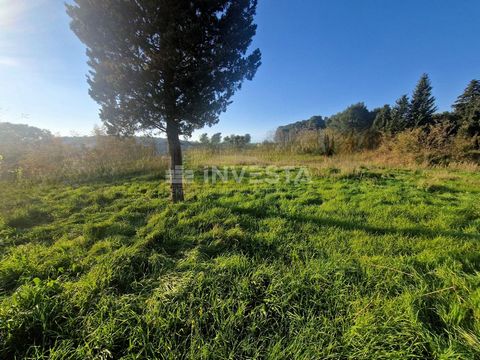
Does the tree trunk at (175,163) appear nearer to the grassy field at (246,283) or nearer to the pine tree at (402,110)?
the grassy field at (246,283)

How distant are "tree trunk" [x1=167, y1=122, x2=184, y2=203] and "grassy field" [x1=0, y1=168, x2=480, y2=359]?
80 centimetres

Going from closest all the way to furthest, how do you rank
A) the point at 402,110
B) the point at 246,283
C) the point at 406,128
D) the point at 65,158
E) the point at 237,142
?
the point at 246,283, the point at 65,158, the point at 406,128, the point at 237,142, the point at 402,110

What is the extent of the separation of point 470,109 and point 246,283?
31.9m

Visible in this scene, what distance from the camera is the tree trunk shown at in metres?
4.63

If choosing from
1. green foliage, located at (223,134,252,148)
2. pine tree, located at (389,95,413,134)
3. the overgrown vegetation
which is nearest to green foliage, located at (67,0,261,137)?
the overgrown vegetation

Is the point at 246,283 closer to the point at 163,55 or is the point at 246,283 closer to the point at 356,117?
the point at 163,55

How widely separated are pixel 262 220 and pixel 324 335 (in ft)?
7.05

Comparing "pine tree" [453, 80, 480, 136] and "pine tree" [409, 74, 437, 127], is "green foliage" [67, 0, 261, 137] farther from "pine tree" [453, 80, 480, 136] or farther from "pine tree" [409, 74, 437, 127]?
"pine tree" [409, 74, 437, 127]

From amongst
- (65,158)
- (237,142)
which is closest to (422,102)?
(237,142)

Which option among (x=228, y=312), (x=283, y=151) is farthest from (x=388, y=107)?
(x=228, y=312)

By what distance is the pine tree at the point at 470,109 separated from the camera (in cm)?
1888

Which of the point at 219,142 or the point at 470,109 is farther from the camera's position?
the point at 219,142

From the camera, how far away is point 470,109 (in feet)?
65.4

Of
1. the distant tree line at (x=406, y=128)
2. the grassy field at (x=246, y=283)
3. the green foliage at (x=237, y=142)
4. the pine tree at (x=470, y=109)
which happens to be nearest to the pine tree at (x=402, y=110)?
the distant tree line at (x=406, y=128)
